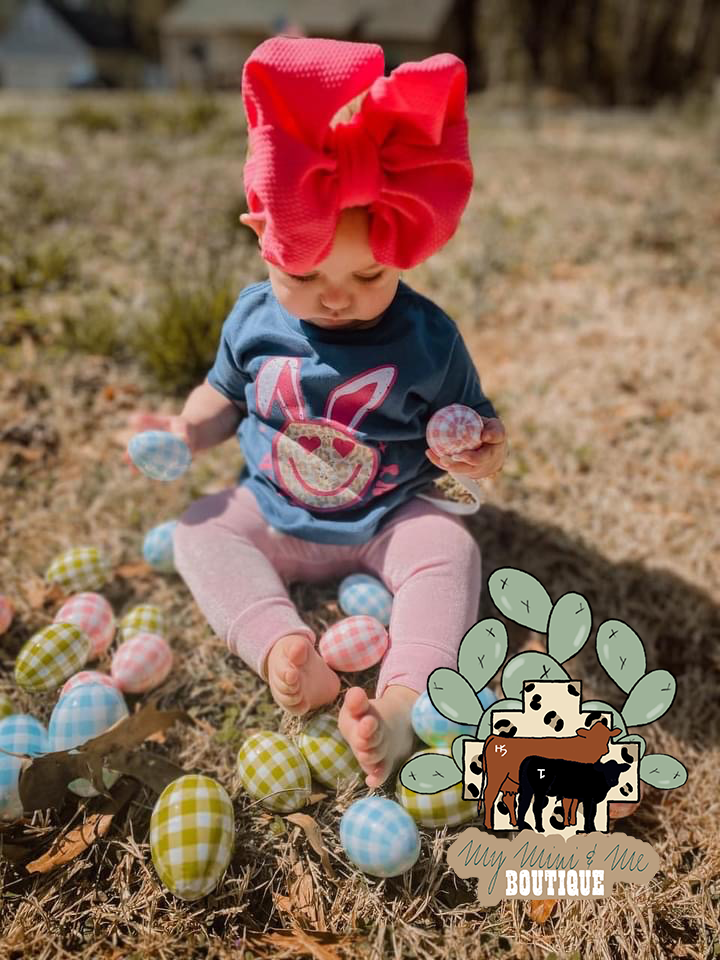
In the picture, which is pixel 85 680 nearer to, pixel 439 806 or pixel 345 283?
pixel 439 806

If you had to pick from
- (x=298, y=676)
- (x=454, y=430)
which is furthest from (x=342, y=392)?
(x=298, y=676)

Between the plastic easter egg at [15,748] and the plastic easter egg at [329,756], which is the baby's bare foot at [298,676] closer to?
the plastic easter egg at [329,756]

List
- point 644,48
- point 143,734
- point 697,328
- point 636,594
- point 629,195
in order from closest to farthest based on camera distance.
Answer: point 143,734 → point 636,594 → point 697,328 → point 629,195 → point 644,48

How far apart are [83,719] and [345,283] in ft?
3.61

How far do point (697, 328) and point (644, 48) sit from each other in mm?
11927

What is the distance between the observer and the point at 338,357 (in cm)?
182

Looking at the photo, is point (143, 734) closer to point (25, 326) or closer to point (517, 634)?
point (517, 634)

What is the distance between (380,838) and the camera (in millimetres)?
1451

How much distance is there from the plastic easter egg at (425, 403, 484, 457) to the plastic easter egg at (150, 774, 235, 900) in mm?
902

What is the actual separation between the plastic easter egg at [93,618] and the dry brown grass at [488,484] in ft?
0.52

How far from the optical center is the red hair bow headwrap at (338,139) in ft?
4.50

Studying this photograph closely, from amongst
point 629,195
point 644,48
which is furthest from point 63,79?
point 629,195

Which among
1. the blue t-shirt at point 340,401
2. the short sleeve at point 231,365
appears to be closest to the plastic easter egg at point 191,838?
the blue t-shirt at point 340,401

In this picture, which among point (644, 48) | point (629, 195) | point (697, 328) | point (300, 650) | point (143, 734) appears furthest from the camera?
point (644, 48)
